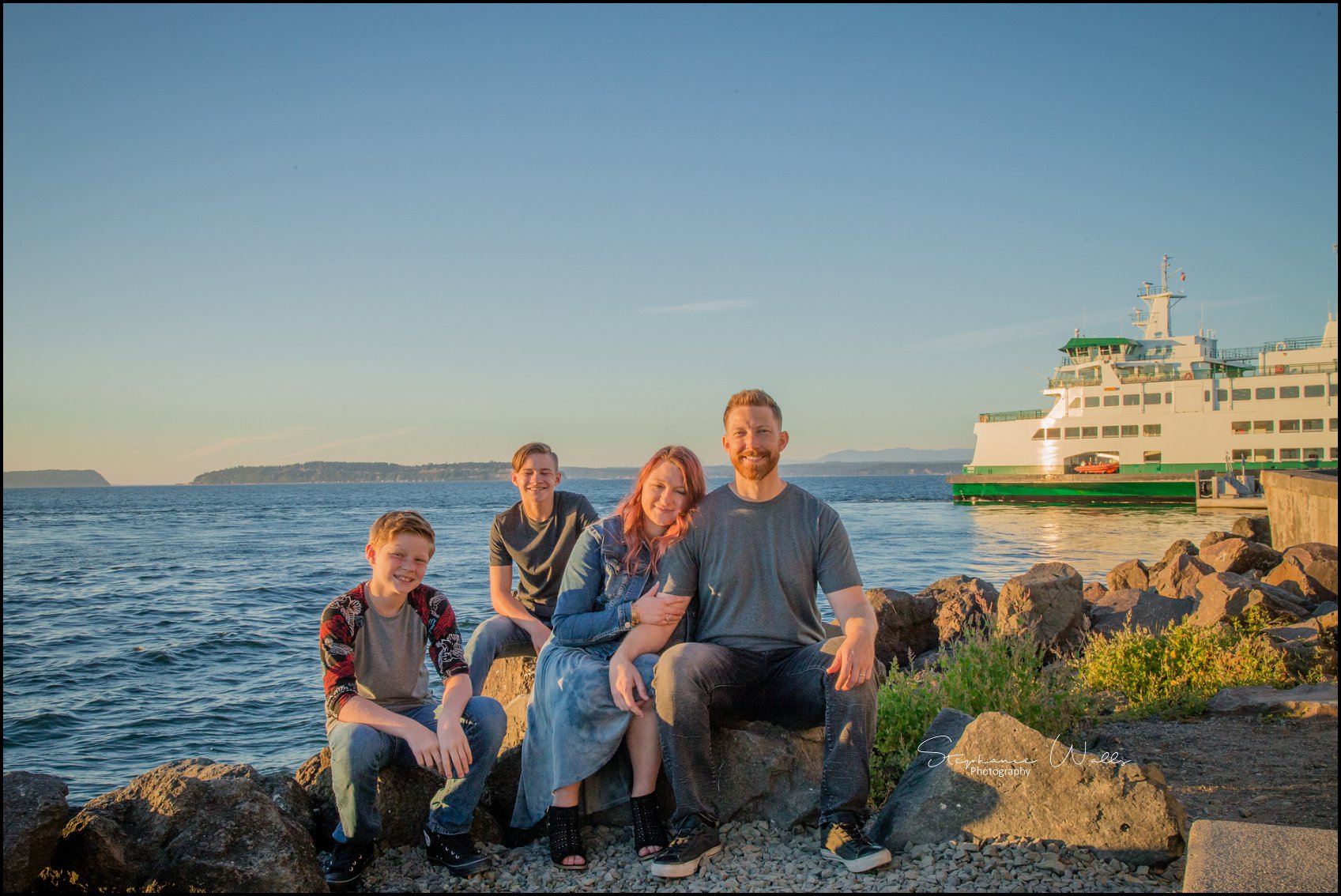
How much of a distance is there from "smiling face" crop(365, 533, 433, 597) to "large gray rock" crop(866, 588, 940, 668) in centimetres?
643

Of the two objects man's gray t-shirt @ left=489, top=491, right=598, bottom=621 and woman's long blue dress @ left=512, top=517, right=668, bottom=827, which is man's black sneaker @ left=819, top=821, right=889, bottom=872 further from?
man's gray t-shirt @ left=489, top=491, right=598, bottom=621

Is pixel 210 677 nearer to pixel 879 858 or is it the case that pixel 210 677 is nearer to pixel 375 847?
pixel 375 847

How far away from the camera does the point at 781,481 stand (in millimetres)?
4344

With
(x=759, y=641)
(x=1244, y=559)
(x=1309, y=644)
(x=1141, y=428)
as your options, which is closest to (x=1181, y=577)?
(x=1244, y=559)

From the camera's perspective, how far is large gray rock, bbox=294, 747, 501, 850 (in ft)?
12.9

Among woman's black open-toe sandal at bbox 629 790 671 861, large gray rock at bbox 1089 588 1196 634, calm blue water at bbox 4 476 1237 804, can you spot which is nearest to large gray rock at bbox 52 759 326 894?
woman's black open-toe sandal at bbox 629 790 671 861

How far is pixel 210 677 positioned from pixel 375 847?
8438mm

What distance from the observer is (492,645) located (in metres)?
5.22

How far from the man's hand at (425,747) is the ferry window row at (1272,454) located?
34710 millimetres

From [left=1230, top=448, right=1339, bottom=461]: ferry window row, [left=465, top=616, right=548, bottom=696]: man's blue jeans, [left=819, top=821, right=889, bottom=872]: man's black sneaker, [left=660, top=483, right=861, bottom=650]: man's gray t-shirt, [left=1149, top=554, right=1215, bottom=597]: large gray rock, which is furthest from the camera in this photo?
[left=1230, top=448, right=1339, bottom=461]: ferry window row

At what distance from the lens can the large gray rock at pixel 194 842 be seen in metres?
3.32

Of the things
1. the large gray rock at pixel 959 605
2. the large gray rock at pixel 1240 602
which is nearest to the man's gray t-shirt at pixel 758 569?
the large gray rock at pixel 1240 602

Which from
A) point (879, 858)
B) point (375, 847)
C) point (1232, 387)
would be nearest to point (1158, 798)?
point (879, 858)

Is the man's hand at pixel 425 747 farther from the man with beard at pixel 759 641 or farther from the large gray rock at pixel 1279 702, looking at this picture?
the large gray rock at pixel 1279 702
